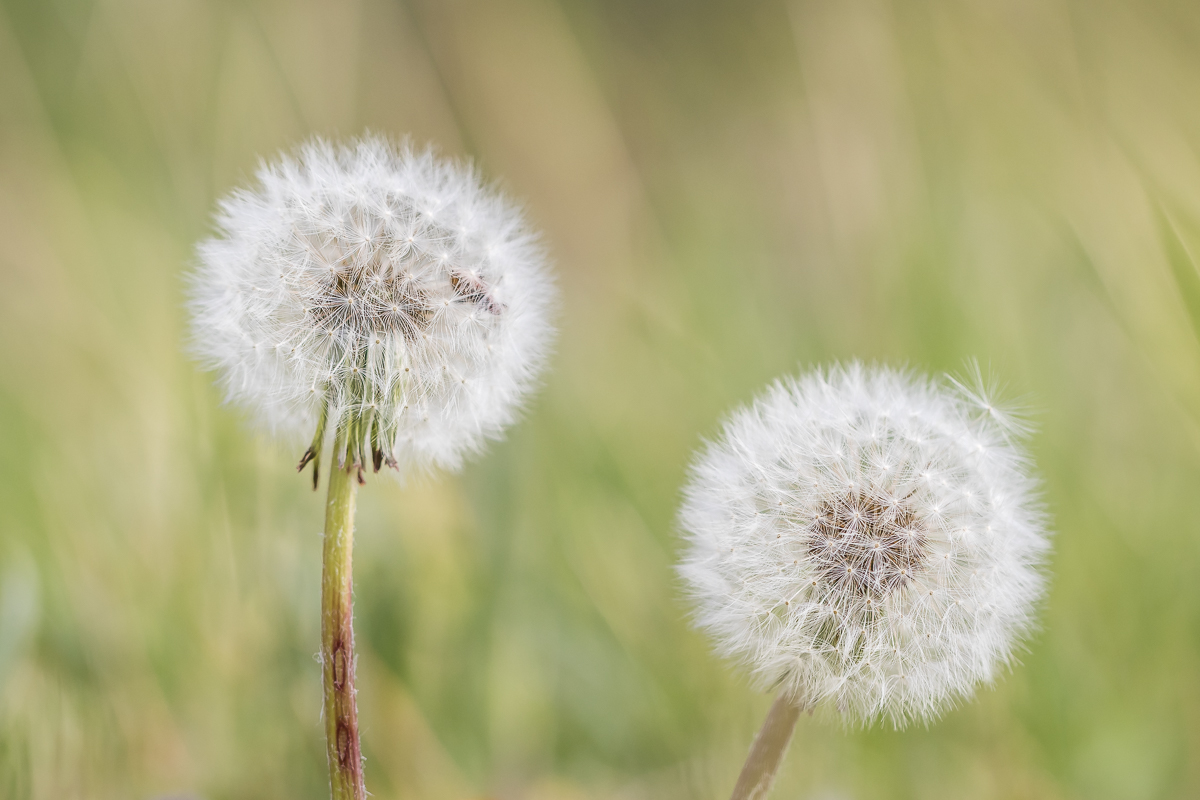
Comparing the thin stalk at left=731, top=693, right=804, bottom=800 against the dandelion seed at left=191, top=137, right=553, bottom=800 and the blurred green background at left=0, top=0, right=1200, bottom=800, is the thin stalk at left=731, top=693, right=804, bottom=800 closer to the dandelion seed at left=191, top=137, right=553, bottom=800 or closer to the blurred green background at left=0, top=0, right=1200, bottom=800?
the dandelion seed at left=191, top=137, right=553, bottom=800

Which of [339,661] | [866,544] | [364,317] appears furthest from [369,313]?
[866,544]

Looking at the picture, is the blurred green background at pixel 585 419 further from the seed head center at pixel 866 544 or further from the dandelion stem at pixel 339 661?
the seed head center at pixel 866 544

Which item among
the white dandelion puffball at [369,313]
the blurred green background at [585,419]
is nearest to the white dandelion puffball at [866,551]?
the white dandelion puffball at [369,313]

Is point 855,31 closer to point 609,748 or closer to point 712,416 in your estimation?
point 712,416

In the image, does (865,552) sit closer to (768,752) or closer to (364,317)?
(768,752)

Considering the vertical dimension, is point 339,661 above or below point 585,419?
below

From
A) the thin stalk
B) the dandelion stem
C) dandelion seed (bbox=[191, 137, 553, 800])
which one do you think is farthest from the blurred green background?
the thin stalk
